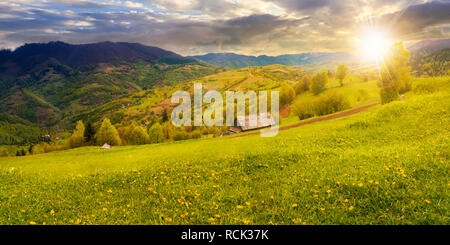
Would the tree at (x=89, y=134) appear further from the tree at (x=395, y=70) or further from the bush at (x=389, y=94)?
the tree at (x=395, y=70)

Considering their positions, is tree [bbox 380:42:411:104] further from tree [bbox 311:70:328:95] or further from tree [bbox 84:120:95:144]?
tree [bbox 84:120:95:144]

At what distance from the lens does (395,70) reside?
7119 centimetres

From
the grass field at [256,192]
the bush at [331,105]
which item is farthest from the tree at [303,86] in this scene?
the grass field at [256,192]

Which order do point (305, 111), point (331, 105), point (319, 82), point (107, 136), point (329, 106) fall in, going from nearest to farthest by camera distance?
point (331, 105)
point (329, 106)
point (305, 111)
point (107, 136)
point (319, 82)

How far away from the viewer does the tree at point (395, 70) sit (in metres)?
67.9

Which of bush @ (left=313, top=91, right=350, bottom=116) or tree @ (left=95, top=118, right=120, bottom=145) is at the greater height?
bush @ (left=313, top=91, right=350, bottom=116)

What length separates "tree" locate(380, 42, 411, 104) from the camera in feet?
223

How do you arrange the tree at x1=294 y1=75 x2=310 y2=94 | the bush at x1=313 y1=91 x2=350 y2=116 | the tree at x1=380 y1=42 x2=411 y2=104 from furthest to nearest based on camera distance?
the tree at x1=294 y1=75 x2=310 y2=94 < the bush at x1=313 y1=91 x2=350 y2=116 < the tree at x1=380 y1=42 x2=411 y2=104

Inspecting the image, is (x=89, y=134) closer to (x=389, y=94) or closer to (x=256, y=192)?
(x=256, y=192)

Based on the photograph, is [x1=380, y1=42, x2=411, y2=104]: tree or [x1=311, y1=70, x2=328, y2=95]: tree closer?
[x1=380, y1=42, x2=411, y2=104]: tree

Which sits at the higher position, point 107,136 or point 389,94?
point 389,94

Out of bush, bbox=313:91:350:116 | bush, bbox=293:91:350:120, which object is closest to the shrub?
bush, bbox=293:91:350:120

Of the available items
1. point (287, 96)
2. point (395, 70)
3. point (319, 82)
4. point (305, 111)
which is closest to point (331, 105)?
point (305, 111)
